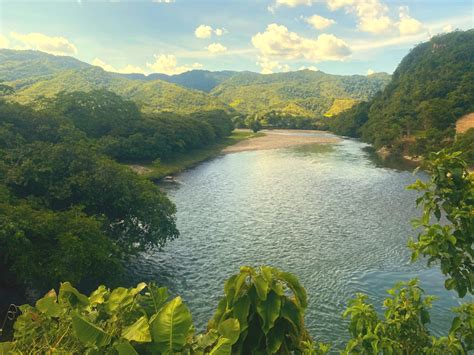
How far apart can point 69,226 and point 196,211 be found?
2756 cm

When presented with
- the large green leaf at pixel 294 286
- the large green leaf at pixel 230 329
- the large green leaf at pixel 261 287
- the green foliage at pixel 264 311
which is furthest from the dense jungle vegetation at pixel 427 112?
the large green leaf at pixel 230 329

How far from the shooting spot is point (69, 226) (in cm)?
2744

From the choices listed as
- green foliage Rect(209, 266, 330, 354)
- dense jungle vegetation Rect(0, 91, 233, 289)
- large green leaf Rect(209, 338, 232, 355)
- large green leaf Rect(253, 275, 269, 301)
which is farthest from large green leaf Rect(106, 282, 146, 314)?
dense jungle vegetation Rect(0, 91, 233, 289)

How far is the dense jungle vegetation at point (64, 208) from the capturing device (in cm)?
2444

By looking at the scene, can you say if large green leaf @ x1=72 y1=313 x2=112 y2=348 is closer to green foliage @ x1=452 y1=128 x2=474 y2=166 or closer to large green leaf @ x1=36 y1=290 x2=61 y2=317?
large green leaf @ x1=36 y1=290 x2=61 y2=317

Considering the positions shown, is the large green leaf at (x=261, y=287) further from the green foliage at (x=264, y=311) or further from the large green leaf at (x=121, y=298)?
the large green leaf at (x=121, y=298)

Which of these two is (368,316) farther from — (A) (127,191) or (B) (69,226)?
(A) (127,191)

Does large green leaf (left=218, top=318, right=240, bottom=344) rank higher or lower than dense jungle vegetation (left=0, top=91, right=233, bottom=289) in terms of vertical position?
higher

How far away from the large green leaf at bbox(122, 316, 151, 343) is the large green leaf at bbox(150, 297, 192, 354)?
149 mm

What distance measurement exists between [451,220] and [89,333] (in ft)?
23.9

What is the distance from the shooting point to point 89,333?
239 inches

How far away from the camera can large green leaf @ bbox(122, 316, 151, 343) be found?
5.59 metres

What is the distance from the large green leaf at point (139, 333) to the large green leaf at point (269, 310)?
313 centimetres

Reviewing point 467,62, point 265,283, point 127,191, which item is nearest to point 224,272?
point 127,191
